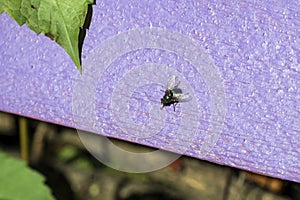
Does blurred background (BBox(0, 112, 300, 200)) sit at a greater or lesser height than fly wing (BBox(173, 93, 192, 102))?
lesser

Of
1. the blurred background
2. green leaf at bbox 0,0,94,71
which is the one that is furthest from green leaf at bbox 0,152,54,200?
the blurred background

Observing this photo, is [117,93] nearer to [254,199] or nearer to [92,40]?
[92,40]

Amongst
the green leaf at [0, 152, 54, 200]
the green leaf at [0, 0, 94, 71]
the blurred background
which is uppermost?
the green leaf at [0, 0, 94, 71]

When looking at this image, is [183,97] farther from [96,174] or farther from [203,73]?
[96,174]

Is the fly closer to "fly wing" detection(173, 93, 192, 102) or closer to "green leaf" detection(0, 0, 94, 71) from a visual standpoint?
"fly wing" detection(173, 93, 192, 102)

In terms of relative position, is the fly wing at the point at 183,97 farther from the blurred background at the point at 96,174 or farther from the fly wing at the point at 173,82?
the blurred background at the point at 96,174

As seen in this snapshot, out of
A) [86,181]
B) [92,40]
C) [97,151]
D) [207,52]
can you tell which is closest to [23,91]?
[92,40]
